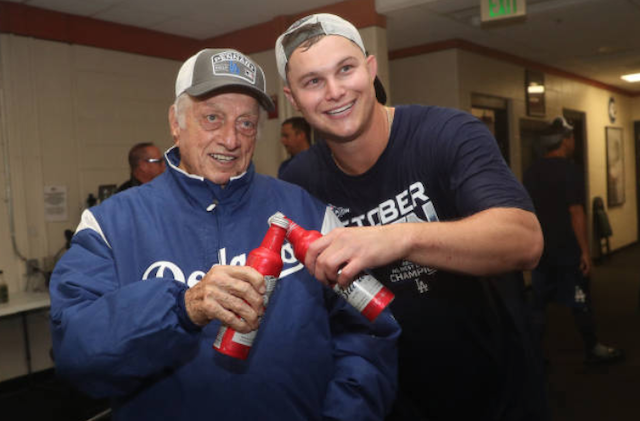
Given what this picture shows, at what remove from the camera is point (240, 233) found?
1222 mm

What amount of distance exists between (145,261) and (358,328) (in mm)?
512

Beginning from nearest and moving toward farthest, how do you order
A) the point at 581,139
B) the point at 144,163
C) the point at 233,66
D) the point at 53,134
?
the point at 233,66, the point at 144,163, the point at 53,134, the point at 581,139

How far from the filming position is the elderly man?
0.95 m

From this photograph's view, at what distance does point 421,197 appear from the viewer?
1.36 metres

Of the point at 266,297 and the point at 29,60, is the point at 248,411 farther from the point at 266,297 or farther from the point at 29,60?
the point at 29,60

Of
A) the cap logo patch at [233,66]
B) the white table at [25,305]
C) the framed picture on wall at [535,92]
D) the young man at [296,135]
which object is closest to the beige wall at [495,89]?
the framed picture on wall at [535,92]

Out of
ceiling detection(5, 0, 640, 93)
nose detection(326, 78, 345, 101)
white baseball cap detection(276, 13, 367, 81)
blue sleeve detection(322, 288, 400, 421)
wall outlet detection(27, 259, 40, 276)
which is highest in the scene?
ceiling detection(5, 0, 640, 93)

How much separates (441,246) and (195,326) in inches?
19.0

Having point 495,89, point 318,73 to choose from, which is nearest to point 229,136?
point 318,73

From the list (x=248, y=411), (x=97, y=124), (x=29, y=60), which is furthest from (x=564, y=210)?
(x=29, y=60)

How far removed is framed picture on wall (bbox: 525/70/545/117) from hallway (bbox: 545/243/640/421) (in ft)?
8.16

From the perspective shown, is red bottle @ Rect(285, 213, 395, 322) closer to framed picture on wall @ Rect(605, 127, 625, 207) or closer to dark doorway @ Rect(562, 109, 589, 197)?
dark doorway @ Rect(562, 109, 589, 197)

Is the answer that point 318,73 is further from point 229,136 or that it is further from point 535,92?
point 535,92

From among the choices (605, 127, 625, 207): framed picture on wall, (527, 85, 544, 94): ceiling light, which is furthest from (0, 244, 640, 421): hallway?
(605, 127, 625, 207): framed picture on wall
